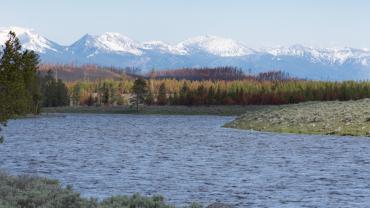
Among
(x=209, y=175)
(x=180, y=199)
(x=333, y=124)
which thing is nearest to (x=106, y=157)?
(x=209, y=175)

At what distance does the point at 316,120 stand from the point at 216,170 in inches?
2059

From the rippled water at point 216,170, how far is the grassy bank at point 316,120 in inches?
631

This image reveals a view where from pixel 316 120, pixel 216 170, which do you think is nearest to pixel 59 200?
pixel 216 170

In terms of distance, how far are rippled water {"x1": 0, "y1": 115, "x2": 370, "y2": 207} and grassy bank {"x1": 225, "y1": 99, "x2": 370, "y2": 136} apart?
1603cm

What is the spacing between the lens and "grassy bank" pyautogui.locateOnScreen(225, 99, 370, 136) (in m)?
83.6

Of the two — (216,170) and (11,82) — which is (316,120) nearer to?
(216,170)

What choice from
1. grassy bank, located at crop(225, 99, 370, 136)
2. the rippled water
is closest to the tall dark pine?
the rippled water

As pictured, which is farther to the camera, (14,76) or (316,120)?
(316,120)

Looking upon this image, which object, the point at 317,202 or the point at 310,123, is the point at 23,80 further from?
the point at 310,123

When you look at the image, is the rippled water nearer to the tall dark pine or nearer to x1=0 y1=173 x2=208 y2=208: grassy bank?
x1=0 y1=173 x2=208 y2=208: grassy bank

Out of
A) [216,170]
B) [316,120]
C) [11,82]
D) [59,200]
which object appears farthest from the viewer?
[316,120]

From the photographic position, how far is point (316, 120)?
92125mm

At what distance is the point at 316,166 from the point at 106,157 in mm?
18305

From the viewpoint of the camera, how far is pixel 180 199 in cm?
3017
